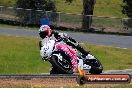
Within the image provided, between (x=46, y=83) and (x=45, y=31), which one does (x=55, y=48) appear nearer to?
(x=45, y=31)

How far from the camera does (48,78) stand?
36.2 feet

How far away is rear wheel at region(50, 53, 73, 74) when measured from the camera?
11.5 metres

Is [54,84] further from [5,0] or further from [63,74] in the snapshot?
[5,0]

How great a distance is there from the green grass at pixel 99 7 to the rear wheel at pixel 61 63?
46396 millimetres

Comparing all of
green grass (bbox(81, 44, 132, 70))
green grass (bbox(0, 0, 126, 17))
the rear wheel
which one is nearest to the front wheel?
the rear wheel

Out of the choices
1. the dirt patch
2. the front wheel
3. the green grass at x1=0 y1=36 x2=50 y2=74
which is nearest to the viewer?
the dirt patch

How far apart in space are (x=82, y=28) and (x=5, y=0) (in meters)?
28.3

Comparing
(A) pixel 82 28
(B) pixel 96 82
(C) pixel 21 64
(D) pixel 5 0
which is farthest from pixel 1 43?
(D) pixel 5 0

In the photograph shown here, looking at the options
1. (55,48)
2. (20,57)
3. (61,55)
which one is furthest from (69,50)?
(20,57)

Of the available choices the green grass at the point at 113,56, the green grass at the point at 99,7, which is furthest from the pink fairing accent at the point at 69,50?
the green grass at the point at 99,7

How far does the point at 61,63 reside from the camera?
11.5 meters

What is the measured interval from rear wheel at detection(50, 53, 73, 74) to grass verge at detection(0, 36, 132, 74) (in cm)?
858

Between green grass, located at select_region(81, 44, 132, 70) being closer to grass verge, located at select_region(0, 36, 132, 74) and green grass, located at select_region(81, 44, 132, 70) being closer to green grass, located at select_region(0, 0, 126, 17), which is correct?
grass verge, located at select_region(0, 36, 132, 74)

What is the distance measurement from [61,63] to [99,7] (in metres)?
52.3
